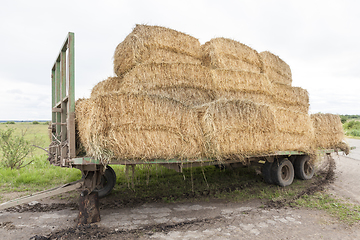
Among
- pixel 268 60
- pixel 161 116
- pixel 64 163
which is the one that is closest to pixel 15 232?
pixel 64 163

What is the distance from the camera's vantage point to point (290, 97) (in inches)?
357

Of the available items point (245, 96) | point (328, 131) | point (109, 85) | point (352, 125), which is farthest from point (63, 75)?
point (352, 125)

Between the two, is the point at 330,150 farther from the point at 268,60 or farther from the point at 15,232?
the point at 15,232

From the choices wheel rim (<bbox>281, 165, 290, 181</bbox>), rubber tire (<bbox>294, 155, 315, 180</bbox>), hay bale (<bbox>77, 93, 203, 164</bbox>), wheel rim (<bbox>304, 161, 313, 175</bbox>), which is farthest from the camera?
wheel rim (<bbox>304, 161, 313, 175</bbox>)

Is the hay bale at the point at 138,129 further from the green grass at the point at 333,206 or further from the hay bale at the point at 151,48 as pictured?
the green grass at the point at 333,206

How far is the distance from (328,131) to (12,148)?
1131cm

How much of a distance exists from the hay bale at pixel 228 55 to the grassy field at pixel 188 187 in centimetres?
349

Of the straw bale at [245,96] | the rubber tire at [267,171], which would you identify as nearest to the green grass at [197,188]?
the rubber tire at [267,171]

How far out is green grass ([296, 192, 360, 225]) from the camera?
489 cm

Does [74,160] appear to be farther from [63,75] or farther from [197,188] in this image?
[197,188]

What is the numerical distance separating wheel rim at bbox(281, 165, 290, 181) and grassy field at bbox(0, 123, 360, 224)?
0.28 meters

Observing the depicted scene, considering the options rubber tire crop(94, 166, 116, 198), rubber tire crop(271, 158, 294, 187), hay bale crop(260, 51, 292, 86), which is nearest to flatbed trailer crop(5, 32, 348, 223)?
rubber tire crop(94, 166, 116, 198)

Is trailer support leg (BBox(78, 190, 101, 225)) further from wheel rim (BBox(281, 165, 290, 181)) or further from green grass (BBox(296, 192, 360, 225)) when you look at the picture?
wheel rim (BBox(281, 165, 290, 181))

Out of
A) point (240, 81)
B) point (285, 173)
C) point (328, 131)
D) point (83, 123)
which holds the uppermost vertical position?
point (240, 81)
